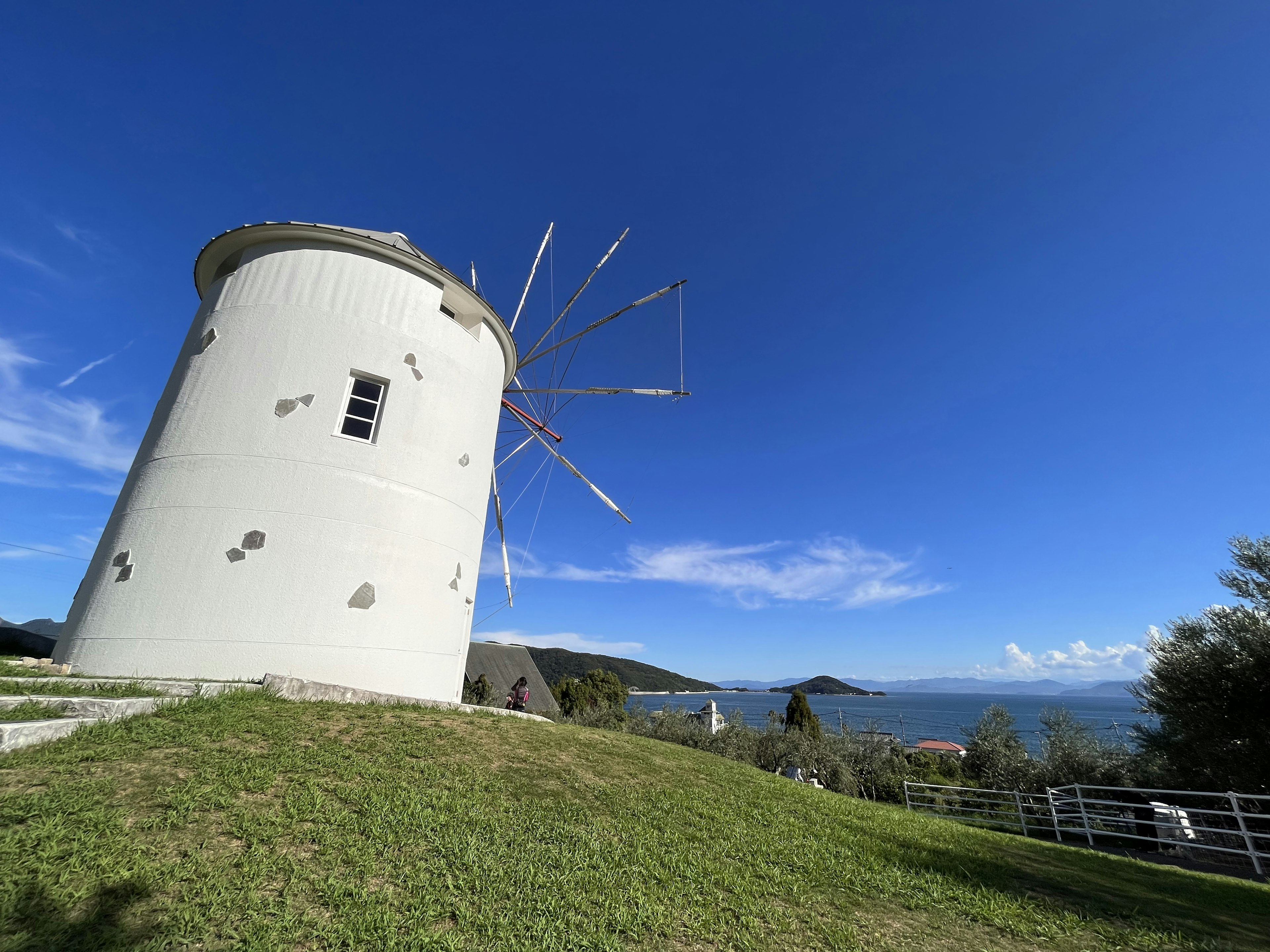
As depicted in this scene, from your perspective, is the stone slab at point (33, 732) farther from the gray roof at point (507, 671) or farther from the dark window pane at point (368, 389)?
the gray roof at point (507, 671)

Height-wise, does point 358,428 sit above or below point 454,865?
above

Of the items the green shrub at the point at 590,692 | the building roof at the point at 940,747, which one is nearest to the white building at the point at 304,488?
the green shrub at the point at 590,692

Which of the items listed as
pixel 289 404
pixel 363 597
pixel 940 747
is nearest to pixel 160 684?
pixel 363 597

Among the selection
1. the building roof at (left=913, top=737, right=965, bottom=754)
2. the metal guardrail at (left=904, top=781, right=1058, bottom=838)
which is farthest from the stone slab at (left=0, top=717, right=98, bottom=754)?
the building roof at (left=913, top=737, right=965, bottom=754)

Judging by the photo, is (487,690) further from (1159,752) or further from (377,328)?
(1159,752)

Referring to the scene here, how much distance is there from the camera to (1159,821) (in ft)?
34.7

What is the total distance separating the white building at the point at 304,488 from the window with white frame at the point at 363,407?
0.12 feet

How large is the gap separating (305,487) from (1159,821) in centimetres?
1766

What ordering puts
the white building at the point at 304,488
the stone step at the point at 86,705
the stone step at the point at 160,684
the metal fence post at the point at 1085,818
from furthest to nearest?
1. the metal fence post at the point at 1085,818
2. the white building at the point at 304,488
3. the stone step at the point at 160,684
4. the stone step at the point at 86,705

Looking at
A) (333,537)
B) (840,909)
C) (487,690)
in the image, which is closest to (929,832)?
(840,909)

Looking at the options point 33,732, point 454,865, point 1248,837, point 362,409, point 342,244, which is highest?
point 342,244

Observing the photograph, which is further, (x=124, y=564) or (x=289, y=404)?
(x=289, y=404)

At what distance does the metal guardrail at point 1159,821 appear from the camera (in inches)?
333

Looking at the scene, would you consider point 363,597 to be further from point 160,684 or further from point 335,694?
point 160,684
